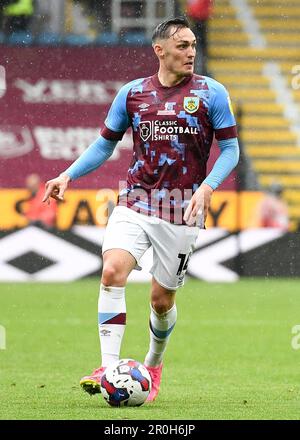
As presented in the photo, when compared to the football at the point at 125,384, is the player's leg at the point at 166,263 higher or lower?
higher

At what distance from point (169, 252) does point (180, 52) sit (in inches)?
47.0

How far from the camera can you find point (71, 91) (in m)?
20.0

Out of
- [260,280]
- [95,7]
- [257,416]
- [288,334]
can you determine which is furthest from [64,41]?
[257,416]

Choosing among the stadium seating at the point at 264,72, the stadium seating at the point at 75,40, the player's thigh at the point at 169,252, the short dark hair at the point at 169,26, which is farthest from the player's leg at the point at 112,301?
the stadium seating at the point at 264,72

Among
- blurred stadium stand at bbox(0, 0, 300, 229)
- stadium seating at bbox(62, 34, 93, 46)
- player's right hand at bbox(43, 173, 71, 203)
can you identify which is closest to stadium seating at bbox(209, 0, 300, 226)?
blurred stadium stand at bbox(0, 0, 300, 229)

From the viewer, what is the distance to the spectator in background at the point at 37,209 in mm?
17062

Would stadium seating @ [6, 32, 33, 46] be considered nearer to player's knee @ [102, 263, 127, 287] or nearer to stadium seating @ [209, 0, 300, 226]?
stadium seating @ [209, 0, 300, 226]

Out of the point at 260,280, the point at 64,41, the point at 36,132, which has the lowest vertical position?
the point at 260,280

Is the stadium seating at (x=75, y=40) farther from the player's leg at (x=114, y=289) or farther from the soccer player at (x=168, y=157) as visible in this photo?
the player's leg at (x=114, y=289)

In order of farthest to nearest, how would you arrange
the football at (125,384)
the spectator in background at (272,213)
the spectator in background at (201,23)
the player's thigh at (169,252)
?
the spectator in background at (201,23), the spectator in background at (272,213), the player's thigh at (169,252), the football at (125,384)

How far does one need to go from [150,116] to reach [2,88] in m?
12.9

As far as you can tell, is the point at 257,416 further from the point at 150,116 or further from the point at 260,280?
the point at 260,280

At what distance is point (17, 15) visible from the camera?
1941 centimetres
